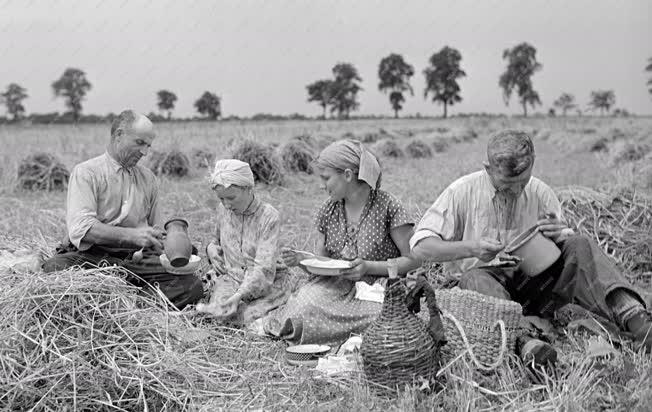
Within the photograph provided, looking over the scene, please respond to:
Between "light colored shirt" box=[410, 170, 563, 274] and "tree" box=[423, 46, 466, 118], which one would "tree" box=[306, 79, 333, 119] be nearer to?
"tree" box=[423, 46, 466, 118]

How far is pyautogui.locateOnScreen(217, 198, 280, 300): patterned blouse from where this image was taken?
4.11m

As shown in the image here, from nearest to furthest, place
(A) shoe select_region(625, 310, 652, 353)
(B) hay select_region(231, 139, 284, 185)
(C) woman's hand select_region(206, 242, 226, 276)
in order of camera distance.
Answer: (A) shoe select_region(625, 310, 652, 353) → (C) woman's hand select_region(206, 242, 226, 276) → (B) hay select_region(231, 139, 284, 185)

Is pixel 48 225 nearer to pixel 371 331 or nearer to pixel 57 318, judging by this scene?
pixel 57 318

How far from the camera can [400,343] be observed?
2.79 meters

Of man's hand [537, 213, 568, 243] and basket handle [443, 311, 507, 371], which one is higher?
man's hand [537, 213, 568, 243]

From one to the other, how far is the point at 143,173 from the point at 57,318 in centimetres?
171

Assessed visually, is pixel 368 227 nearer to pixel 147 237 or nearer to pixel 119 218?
pixel 147 237

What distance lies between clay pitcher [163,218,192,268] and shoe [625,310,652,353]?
2379 mm

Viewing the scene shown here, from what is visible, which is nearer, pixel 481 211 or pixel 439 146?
pixel 481 211

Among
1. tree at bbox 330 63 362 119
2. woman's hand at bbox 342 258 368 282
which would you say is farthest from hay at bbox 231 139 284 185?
tree at bbox 330 63 362 119

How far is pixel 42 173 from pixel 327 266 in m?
8.23

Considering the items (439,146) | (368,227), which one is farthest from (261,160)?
(439,146)

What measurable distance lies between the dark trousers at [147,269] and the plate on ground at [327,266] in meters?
0.98

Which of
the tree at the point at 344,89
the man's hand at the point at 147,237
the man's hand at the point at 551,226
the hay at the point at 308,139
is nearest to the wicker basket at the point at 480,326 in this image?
the man's hand at the point at 551,226
